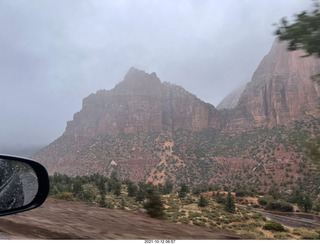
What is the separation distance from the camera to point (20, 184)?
296 centimetres

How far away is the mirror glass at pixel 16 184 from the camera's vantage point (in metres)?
2.73

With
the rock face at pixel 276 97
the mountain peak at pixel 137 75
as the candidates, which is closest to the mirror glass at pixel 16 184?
the rock face at pixel 276 97

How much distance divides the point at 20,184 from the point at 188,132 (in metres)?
99.3

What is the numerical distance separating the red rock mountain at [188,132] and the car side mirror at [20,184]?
47.7 meters

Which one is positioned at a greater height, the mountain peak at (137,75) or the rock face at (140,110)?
the mountain peak at (137,75)

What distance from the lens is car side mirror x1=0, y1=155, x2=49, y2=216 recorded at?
109 inches

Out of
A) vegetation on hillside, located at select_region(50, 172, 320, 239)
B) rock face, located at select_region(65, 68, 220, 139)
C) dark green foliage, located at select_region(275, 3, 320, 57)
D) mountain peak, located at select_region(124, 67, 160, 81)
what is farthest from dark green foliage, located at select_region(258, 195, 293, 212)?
mountain peak, located at select_region(124, 67, 160, 81)

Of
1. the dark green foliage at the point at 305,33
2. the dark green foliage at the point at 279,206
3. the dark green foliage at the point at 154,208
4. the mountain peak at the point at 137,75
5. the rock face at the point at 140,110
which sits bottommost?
the dark green foliage at the point at 279,206

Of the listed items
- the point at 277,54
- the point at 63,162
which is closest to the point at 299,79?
the point at 277,54

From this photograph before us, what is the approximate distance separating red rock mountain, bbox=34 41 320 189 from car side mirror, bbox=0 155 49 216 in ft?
156

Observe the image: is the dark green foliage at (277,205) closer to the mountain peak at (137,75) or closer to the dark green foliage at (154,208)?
the dark green foliage at (154,208)

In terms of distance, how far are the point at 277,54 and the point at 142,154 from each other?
236 feet

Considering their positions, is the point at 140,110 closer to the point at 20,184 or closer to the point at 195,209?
the point at 195,209

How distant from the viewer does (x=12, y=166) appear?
9.46 ft
